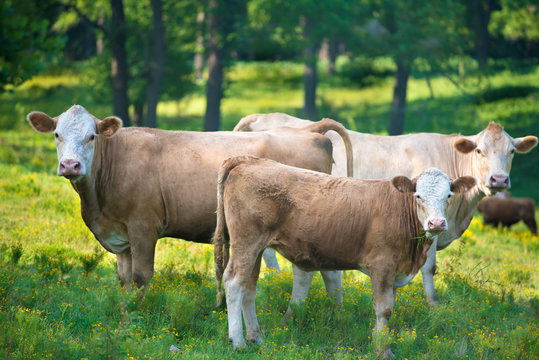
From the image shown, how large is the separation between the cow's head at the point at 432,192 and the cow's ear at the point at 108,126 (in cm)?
325

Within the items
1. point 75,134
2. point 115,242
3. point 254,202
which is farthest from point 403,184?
point 75,134

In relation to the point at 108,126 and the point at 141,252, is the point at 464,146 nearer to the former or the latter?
the point at 141,252

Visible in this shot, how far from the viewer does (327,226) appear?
253 inches

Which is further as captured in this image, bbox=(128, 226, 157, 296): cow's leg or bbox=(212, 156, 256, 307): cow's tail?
bbox=(128, 226, 157, 296): cow's leg

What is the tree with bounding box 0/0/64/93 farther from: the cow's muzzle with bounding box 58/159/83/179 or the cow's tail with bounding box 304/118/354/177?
the cow's tail with bounding box 304/118/354/177

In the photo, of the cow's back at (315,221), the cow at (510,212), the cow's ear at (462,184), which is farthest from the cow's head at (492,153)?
the cow at (510,212)

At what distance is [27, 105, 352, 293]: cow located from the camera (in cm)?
702

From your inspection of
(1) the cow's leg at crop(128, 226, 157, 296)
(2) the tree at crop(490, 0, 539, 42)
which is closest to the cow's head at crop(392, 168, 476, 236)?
(1) the cow's leg at crop(128, 226, 157, 296)

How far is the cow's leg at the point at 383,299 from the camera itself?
634cm

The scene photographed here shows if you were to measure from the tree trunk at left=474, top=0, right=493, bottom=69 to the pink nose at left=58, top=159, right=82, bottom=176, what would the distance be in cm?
2408

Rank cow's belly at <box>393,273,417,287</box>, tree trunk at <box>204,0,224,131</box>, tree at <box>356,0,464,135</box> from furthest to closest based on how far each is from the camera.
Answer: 1. tree at <box>356,0,464,135</box>
2. tree trunk at <box>204,0,224,131</box>
3. cow's belly at <box>393,273,417,287</box>

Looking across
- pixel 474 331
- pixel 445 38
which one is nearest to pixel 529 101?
pixel 445 38

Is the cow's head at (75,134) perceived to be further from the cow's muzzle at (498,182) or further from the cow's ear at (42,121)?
the cow's muzzle at (498,182)

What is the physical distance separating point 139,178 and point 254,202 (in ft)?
5.25
